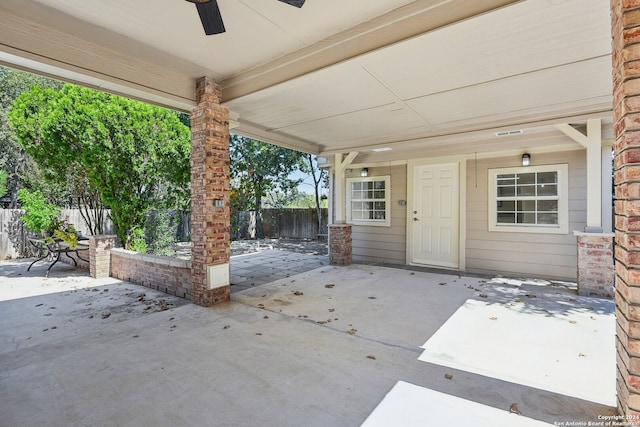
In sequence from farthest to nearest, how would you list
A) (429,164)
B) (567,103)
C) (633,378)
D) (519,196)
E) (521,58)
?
(429,164), (519,196), (567,103), (521,58), (633,378)

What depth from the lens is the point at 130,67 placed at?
332 cm

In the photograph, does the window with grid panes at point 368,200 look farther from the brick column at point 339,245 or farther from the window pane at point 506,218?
the window pane at point 506,218

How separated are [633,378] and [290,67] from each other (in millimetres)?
3493

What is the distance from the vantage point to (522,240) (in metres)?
5.86

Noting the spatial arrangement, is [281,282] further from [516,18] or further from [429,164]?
[516,18]

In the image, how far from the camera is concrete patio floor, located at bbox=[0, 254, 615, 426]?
1.97m

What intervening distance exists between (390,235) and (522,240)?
2.62 meters

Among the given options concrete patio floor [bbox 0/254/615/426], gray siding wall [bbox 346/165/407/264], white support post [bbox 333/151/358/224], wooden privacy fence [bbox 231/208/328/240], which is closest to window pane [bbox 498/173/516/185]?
gray siding wall [bbox 346/165/407/264]

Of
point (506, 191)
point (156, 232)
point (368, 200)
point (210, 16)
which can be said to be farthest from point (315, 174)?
point (210, 16)

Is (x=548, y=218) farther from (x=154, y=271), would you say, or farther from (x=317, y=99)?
(x=154, y=271)

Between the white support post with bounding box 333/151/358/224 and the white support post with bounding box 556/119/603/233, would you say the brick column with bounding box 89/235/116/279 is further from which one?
the white support post with bounding box 556/119/603/233

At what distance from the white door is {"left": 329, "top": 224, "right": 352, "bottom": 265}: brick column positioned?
1.46 meters

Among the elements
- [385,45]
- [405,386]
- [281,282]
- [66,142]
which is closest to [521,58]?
[385,45]

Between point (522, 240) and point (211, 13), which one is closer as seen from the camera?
point (211, 13)
